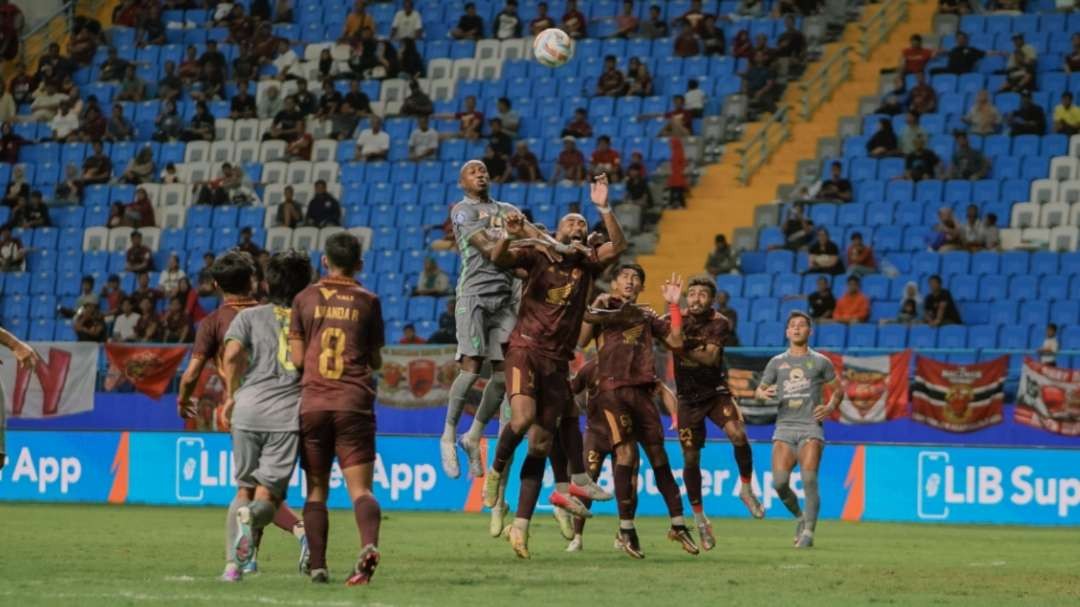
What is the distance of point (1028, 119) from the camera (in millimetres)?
28906

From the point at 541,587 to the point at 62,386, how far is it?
15.9 m

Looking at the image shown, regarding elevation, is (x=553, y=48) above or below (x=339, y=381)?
above

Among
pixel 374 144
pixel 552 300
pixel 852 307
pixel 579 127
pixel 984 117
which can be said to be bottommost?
pixel 552 300

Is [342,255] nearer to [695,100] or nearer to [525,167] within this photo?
[525,167]

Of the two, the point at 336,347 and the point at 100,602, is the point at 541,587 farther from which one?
the point at 100,602

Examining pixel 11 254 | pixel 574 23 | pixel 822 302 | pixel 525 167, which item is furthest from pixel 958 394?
pixel 11 254

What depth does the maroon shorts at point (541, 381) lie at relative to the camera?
45.3 ft

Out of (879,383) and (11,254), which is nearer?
(879,383)

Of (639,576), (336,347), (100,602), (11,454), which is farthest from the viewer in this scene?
(11,454)

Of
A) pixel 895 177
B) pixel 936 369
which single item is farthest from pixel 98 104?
pixel 936 369

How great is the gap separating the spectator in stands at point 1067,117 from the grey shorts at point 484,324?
632 inches

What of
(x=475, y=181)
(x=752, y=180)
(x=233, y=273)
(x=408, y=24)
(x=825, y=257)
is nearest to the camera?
(x=233, y=273)

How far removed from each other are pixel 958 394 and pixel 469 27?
16095 millimetres

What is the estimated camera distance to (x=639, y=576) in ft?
40.7
